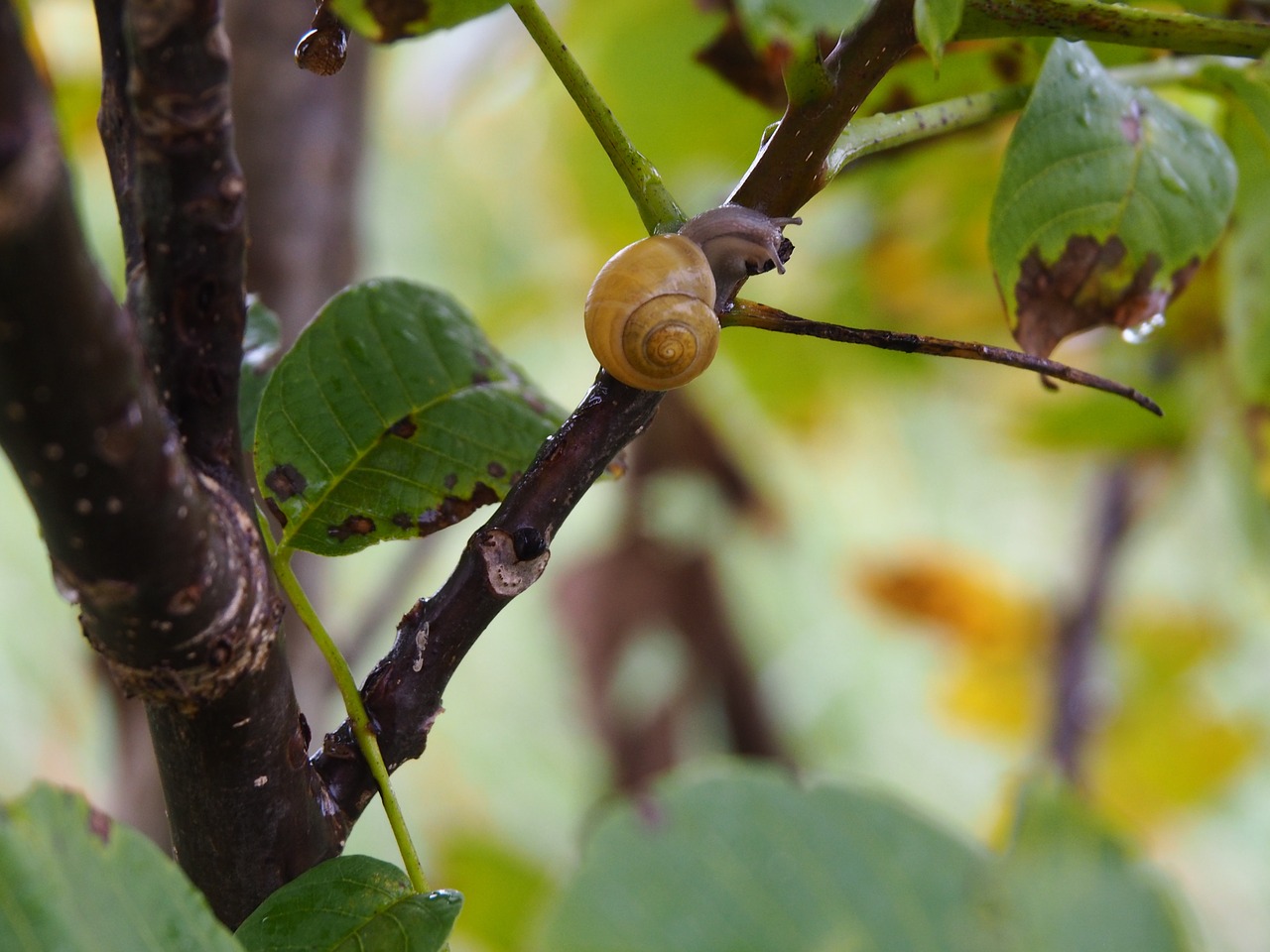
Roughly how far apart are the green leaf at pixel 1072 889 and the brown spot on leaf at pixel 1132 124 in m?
0.42


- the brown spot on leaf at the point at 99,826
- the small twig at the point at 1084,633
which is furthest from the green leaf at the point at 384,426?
the small twig at the point at 1084,633

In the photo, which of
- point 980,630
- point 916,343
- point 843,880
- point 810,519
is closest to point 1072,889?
point 843,880

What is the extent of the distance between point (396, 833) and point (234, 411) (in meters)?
0.12

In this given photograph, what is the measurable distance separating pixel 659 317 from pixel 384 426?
10 cm

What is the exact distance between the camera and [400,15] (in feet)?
0.94

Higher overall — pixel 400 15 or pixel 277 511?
pixel 400 15

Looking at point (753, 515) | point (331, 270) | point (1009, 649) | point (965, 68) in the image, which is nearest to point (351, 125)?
point (331, 270)

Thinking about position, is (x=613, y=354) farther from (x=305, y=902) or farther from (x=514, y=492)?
(x=305, y=902)

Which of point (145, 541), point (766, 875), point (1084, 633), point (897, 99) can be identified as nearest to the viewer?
point (145, 541)

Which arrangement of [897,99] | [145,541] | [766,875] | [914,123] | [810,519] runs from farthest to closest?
1. [810,519]
2. [766,875]
3. [897,99]
4. [914,123]
5. [145,541]

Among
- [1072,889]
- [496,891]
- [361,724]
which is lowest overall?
[496,891]

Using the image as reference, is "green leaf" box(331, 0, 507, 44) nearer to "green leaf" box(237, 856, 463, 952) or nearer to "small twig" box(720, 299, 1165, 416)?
"small twig" box(720, 299, 1165, 416)

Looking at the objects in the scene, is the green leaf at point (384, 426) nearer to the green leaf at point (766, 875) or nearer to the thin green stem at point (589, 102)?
the thin green stem at point (589, 102)

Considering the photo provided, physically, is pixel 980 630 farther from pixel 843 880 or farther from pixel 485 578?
pixel 485 578
